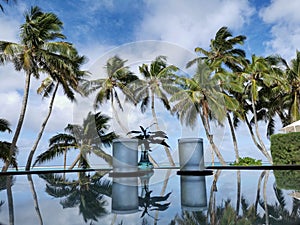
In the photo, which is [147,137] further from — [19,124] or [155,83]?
[19,124]

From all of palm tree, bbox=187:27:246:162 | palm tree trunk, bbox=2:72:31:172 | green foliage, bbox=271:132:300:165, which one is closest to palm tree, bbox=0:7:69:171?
palm tree trunk, bbox=2:72:31:172

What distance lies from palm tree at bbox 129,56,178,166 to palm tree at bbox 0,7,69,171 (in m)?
6.40

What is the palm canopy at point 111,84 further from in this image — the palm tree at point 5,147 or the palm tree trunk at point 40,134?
the palm tree trunk at point 40,134

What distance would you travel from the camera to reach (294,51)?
1579cm

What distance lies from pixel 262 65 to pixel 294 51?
3209mm

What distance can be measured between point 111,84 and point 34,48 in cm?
563

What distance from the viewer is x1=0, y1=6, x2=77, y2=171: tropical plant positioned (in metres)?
9.91

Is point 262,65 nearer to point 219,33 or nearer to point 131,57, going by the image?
point 219,33

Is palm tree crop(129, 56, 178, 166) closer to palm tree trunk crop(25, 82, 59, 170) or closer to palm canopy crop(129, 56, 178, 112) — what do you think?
palm canopy crop(129, 56, 178, 112)

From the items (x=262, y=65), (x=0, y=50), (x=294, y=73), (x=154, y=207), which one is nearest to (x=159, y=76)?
(x=154, y=207)

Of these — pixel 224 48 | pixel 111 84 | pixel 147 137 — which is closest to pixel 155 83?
pixel 147 137

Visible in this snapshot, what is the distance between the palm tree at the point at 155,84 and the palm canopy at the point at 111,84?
0.77ft

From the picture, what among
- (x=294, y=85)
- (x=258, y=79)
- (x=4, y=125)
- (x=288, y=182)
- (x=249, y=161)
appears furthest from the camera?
(x=294, y=85)

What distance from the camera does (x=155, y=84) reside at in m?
5.09
